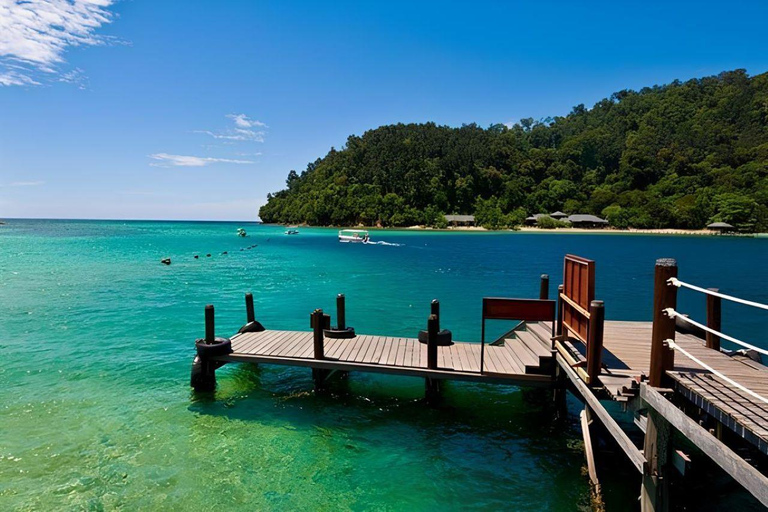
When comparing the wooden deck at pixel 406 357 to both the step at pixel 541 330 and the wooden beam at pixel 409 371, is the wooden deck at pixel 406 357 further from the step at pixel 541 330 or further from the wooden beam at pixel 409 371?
the step at pixel 541 330

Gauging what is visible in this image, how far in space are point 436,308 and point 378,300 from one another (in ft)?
47.3

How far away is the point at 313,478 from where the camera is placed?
312 inches

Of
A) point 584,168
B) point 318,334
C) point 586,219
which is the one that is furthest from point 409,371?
point 584,168

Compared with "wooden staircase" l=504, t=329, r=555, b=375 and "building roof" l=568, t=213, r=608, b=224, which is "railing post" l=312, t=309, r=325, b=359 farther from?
"building roof" l=568, t=213, r=608, b=224

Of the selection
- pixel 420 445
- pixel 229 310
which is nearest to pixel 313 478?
pixel 420 445

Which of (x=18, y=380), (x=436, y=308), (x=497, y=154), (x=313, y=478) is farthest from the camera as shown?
(x=497, y=154)

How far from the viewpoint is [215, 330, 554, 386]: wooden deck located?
30.5 ft

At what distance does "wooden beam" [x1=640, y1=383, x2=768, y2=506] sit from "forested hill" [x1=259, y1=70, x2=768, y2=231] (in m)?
149

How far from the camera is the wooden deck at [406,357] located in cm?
930

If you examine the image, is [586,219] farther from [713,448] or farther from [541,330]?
[713,448]

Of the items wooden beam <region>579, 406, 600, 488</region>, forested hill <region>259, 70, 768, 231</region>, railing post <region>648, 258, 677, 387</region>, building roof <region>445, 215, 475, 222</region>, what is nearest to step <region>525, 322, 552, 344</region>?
wooden beam <region>579, 406, 600, 488</region>

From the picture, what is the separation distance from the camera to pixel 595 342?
21.4ft

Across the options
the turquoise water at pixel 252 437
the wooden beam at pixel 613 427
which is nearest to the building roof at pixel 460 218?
the turquoise water at pixel 252 437

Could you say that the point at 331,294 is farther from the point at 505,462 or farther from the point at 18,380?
the point at 505,462
